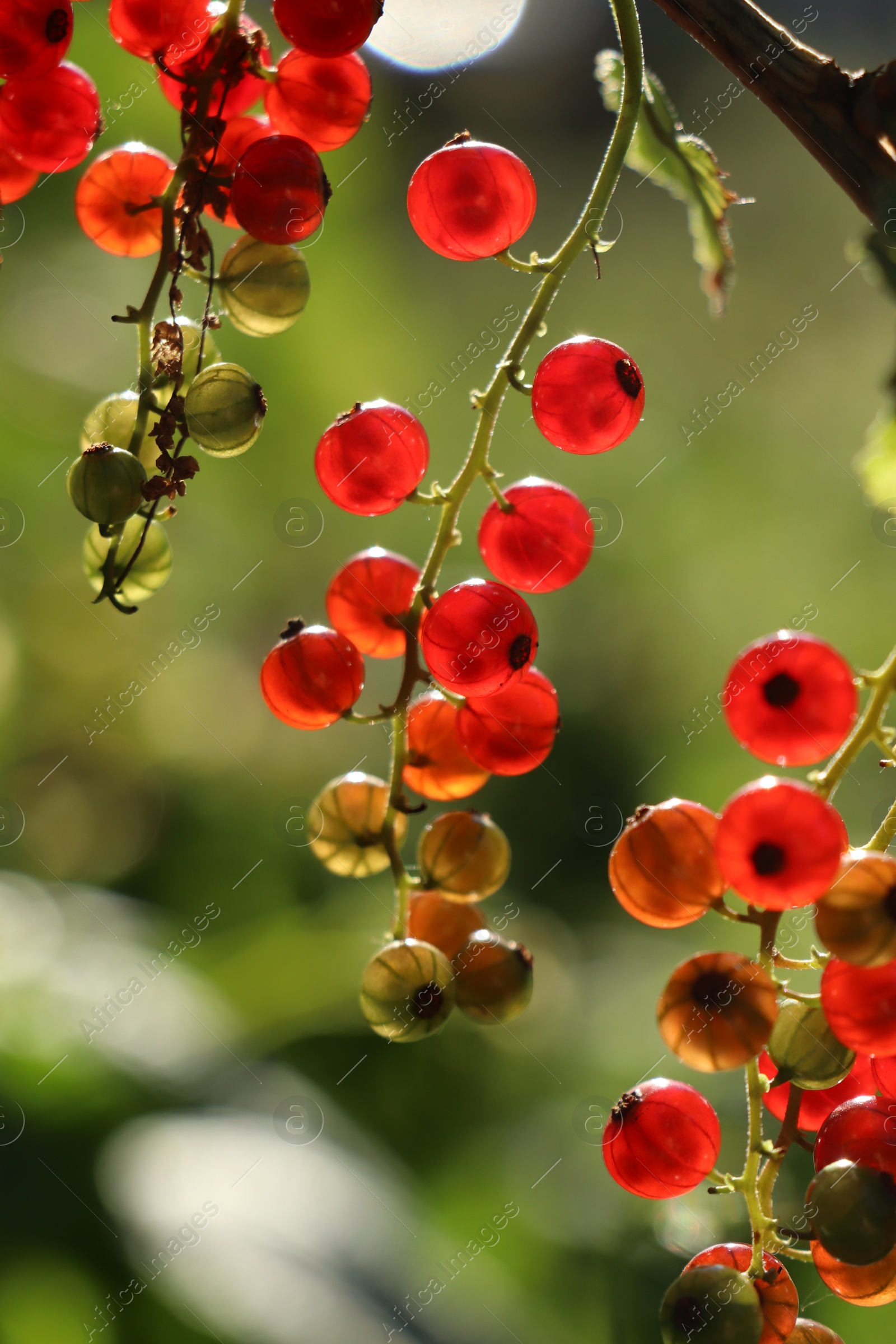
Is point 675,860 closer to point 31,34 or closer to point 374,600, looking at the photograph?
point 374,600

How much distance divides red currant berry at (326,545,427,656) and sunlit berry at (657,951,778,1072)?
25 cm

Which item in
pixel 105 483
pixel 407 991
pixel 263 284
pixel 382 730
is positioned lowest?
pixel 382 730

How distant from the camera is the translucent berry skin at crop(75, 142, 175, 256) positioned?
1.91 ft

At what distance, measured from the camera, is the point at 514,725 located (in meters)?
0.54

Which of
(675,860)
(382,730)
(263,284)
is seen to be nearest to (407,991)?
(675,860)

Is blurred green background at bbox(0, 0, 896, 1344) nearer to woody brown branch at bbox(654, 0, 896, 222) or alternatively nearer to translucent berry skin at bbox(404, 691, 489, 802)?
translucent berry skin at bbox(404, 691, 489, 802)

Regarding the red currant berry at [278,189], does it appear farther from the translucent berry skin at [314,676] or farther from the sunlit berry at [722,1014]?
the sunlit berry at [722,1014]

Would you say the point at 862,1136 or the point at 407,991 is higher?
the point at 862,1136

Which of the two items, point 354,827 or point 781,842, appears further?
point 354,827

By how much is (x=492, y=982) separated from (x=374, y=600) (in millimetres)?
219

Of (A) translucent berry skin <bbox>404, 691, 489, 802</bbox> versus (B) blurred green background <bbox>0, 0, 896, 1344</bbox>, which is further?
(B) blurred green background <bbox>0, 0, 896, 1344</bbox>

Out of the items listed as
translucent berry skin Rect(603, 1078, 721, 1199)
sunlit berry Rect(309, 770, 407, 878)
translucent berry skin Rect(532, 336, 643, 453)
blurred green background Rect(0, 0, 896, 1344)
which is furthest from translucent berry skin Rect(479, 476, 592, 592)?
blurred green background Rect(0, 0, 896, 1344)

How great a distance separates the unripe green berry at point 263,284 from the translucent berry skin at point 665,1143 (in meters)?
0.43

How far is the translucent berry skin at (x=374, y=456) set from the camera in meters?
0.52
